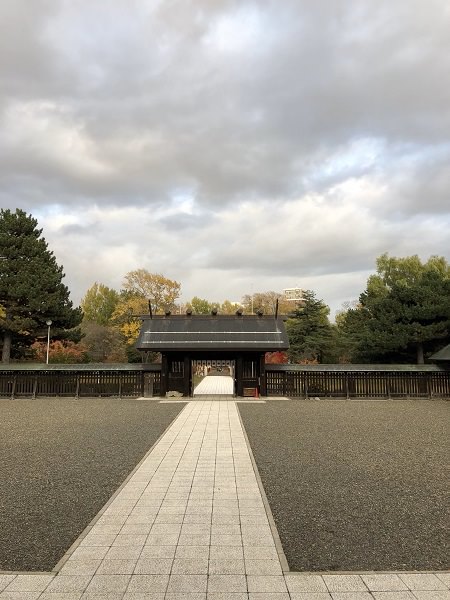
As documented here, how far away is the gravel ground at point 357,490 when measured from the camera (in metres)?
4.35

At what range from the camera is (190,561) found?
159 inches

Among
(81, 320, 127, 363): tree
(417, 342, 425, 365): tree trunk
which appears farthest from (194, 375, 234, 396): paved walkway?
(417, 342, 425, 365): tree trunk

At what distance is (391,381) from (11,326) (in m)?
23.1

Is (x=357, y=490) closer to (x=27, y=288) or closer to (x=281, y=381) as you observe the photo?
(x=281, y=381)

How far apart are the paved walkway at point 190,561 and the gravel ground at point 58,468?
35 centimetres

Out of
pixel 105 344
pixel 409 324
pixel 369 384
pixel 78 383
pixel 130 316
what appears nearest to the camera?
pixel 369 384

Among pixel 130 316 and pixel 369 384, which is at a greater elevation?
pixel 130 316

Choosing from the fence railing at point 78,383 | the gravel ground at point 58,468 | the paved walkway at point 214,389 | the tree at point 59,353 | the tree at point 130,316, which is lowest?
the gravel ground at point 58,468

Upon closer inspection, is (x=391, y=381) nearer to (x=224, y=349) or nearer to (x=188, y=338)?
(x=224, y=349)

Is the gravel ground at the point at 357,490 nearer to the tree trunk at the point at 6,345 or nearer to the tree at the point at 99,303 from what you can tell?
the tree trunk at the point at 6,345

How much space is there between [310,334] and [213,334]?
17.1 metres

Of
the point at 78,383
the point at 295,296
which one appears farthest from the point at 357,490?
the point at 295,296

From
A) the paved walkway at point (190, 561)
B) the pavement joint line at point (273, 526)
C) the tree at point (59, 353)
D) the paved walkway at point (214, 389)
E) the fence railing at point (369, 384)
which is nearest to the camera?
the paved walkway at point (190, 561)

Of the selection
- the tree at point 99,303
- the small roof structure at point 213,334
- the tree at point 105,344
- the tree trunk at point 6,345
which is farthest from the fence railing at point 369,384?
the tree at point 99,303
